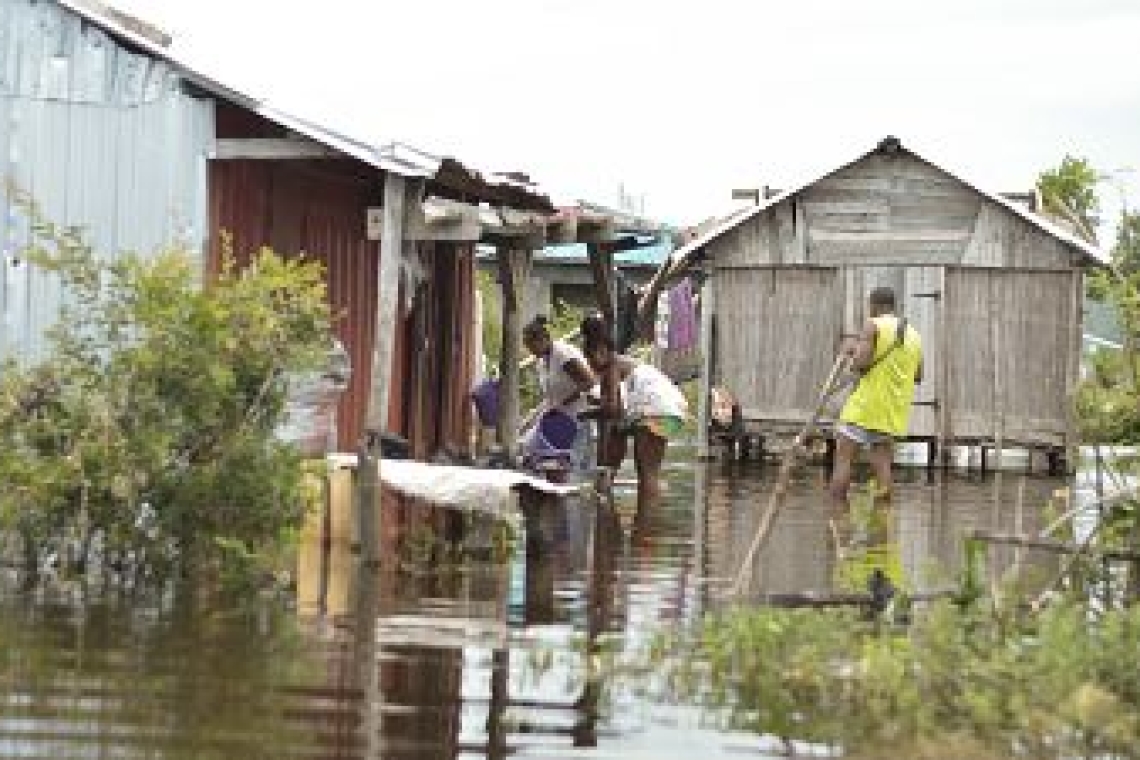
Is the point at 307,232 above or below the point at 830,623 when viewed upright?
above

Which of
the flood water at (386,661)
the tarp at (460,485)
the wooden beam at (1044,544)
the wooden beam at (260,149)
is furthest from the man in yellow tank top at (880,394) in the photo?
the wooden beam at (1044,544)

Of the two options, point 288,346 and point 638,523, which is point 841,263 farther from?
point 288,346

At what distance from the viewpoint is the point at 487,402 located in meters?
23.2

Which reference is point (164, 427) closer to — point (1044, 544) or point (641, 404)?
point (1044, 544)

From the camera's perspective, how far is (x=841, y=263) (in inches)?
1198

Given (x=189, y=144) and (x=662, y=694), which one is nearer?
(x=662, y=694)

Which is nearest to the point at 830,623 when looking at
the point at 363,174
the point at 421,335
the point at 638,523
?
the point at 638,523

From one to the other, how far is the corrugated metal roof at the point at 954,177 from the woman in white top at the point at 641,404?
7.87 metres

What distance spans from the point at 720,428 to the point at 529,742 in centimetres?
2150

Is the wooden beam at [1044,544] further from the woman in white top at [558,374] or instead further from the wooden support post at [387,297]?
the woman in white top at [558,374]

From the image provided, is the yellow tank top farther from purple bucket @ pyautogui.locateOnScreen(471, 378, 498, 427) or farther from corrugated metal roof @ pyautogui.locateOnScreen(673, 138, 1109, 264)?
corrugated metal roof @ pyautogui.locateOnScreen(673, 138, 1109, 264)

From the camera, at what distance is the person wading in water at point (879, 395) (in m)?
20.9

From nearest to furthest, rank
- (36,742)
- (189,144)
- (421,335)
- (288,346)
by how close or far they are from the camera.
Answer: (36,742) → (288,346) → (189,144) → (421,335)

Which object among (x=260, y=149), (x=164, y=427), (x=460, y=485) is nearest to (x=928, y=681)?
(x=164, y=427)
